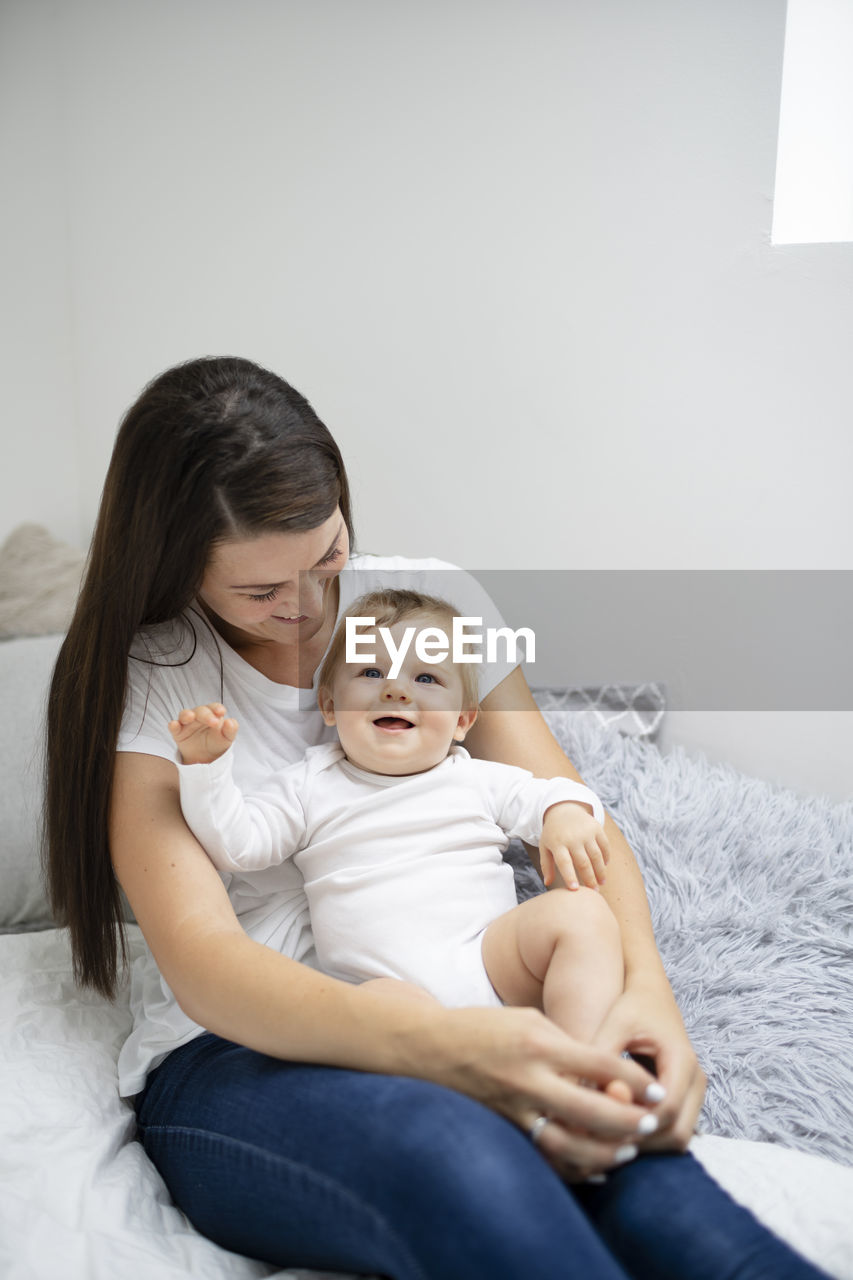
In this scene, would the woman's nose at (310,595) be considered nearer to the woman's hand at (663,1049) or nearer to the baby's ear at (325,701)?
the baby's ear at (325,701)

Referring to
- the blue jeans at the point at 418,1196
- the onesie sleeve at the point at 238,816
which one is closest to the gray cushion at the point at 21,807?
the onesie sleeve at the point at 238,816

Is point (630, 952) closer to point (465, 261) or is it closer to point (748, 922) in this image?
point (748, 922)

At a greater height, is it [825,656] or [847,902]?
[825,656]

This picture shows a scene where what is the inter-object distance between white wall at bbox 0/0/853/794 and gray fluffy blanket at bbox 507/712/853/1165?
0.87 ft

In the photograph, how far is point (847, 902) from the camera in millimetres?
1370

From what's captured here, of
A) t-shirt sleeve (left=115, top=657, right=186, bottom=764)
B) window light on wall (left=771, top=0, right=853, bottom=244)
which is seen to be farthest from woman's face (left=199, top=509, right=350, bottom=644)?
window light on wall (left=771, top=0, right=853, bottom=244)

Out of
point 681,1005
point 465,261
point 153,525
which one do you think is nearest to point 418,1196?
point 681,1005

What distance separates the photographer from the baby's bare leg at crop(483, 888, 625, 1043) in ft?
3.12

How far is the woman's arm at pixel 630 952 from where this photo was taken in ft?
2.91

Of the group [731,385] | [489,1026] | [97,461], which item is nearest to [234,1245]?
[489,1026]

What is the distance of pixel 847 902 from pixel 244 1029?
0.87 meters

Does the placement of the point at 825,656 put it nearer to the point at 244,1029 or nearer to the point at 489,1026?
the point at 489,1026

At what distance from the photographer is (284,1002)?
92cm

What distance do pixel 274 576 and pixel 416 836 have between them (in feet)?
1.12
